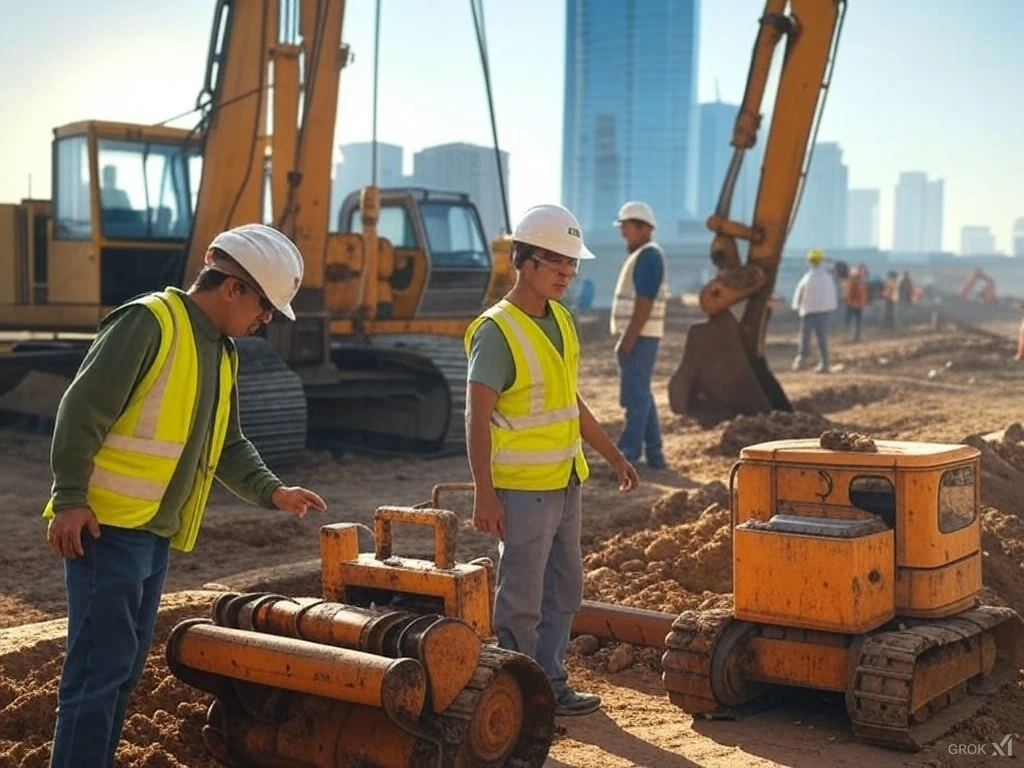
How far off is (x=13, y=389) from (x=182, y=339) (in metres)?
10.8

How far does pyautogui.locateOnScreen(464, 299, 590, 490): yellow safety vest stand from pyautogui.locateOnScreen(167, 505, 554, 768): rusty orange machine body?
0.40 metres

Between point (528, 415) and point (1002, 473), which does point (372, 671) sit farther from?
point (1002, 473)

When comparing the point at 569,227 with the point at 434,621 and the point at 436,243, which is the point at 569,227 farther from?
the point at 436,243

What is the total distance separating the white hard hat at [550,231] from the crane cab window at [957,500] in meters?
1.62

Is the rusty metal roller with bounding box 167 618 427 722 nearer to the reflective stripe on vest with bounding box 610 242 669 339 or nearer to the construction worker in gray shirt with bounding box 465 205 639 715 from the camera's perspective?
the construction worker in gray shirt with bounding box 465 205 639 715

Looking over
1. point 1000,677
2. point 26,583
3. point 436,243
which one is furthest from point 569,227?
point 436,243

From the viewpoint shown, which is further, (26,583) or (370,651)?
(26,583)

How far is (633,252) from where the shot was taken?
10.4 meters

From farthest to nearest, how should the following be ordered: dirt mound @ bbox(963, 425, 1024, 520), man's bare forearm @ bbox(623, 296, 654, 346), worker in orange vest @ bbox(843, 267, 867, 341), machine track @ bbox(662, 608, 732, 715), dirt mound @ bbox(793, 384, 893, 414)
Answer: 1. worker in orange vest @ bbox(843, 267, 867, 341)
2. dirt mound @ bbox(793, 384, 893, 414)
3. man's bare forearm @ bbox(623, 296, 654, 346)
4. dirt mound @ bbox(963, 425, 1024, 520)
5. machine track @ bbox(662, 608, 732, 715)

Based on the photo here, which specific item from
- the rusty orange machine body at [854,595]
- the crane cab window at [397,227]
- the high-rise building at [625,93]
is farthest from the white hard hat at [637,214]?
the high-rise building at [625,93]

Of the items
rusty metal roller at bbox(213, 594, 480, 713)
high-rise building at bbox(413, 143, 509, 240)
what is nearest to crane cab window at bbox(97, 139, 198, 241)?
rusty metal roller at bbox(213, 594, 480, 713)

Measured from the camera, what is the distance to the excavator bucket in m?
13.0

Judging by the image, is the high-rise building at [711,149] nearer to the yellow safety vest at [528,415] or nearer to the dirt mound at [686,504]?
the dirt mound at [686,504]

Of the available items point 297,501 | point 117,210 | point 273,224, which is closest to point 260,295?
point 297,501
